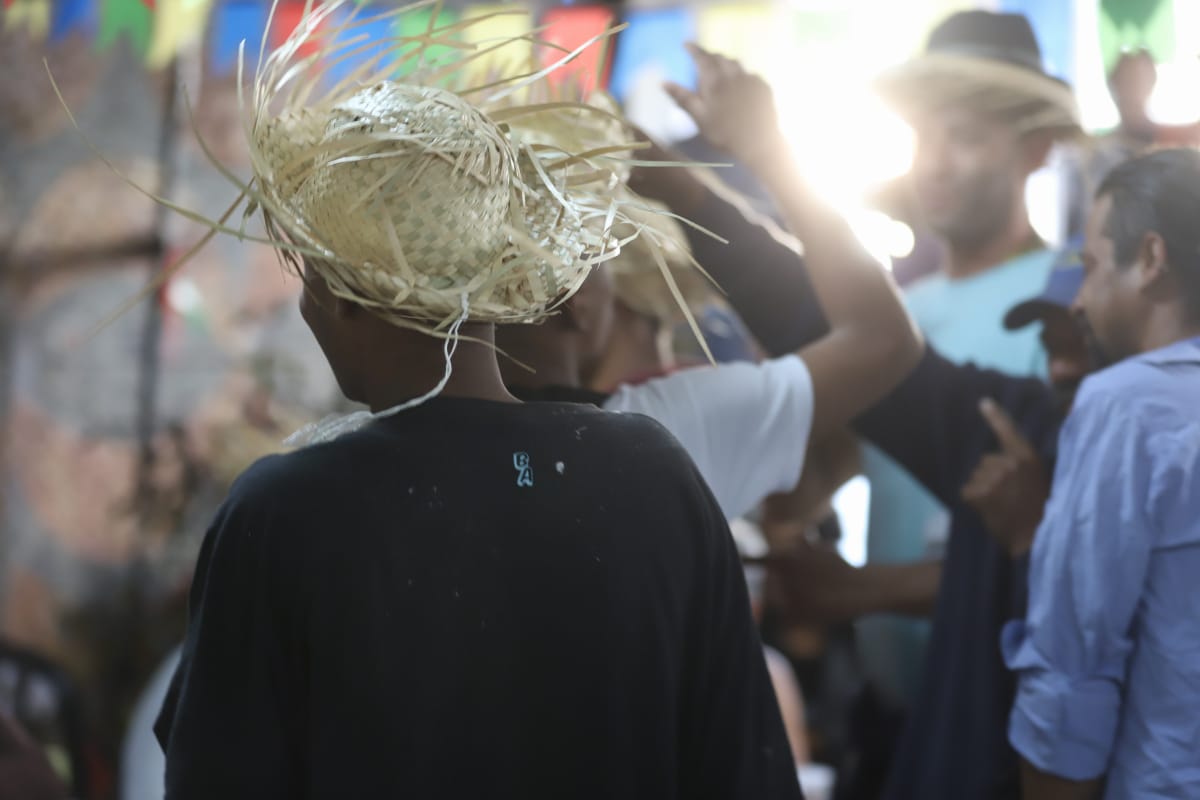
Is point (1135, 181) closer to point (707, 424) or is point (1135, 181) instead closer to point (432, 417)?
point (707, 424)

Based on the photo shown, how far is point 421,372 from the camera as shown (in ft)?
3.25

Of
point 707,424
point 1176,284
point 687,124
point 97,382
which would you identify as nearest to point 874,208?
point 687,124

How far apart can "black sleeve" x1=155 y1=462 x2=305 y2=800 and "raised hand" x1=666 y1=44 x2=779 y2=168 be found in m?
0.92

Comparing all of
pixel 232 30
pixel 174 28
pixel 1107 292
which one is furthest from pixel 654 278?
pixel 174 28

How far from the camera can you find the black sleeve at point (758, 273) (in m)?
1.56

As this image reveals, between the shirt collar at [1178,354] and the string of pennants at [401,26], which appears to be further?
the string of pennants at [401,26]

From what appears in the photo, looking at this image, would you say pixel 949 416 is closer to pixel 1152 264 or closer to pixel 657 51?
pixel 1152 264

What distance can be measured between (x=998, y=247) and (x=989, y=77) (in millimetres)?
322

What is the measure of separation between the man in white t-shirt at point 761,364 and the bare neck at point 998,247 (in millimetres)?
866

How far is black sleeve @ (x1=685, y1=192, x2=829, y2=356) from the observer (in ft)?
5.12

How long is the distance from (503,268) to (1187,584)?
3.24 feet

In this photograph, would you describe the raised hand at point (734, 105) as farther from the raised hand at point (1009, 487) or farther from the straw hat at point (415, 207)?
the raised hand at point (1009, 487)

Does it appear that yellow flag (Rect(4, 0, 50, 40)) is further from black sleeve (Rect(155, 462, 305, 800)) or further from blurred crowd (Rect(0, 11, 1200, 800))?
black sleeve (Rect(155, 462, 305, 800))

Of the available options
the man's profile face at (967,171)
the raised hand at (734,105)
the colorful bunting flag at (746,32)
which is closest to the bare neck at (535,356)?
the raised hand at (734,105)
